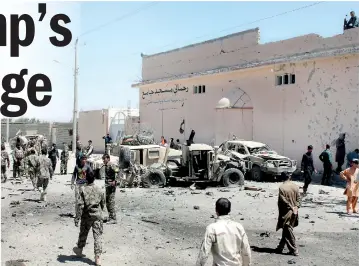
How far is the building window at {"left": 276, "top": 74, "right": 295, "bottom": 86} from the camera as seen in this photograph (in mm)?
21906

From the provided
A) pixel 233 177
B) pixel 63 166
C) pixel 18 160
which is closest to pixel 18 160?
pixel 18 160

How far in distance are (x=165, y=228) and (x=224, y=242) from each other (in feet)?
17.6

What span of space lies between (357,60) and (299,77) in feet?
10.3

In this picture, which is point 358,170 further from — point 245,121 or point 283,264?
point 245,121

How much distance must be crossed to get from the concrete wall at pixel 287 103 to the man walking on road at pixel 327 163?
2450mm

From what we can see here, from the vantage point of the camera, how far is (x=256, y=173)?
18.2m

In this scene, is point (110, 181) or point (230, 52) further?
point (230, 52)

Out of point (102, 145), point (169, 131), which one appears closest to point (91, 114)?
point (102, 145)

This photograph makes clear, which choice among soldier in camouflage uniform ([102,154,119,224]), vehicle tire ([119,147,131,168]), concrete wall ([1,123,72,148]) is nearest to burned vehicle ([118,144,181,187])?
vehicle tire ([119,147,131,168])

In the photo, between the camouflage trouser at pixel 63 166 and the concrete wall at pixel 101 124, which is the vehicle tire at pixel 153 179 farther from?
the concrete wall at pixel 101 124

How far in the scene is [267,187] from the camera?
1638 centimetres

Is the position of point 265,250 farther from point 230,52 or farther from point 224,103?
point 230,52

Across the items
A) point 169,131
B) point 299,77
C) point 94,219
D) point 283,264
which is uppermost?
point 299,77

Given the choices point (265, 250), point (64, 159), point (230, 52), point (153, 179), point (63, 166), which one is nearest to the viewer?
point (265, 250)
